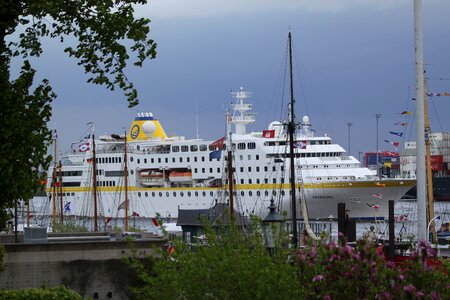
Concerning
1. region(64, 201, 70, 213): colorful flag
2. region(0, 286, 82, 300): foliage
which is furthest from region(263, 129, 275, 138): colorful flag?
region(0, 286, 82, 300): foliage

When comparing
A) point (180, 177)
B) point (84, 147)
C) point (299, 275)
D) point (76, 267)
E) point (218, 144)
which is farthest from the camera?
point (84, 147)

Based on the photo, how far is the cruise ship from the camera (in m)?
81.6

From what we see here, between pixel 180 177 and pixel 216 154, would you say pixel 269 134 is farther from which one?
pixel 180 177

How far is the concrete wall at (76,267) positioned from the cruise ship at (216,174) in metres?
57.0

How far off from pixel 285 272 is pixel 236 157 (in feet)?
237

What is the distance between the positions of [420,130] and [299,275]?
5524mm

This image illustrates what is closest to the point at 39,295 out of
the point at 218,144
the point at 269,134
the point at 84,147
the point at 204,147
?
the point at 269,134

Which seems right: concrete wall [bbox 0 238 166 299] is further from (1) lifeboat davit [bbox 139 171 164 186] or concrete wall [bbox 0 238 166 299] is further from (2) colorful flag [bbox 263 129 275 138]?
(1) lifeboat davit [bbox 139 171 164 186]

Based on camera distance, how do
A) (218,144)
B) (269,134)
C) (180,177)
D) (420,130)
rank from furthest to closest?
(180,177), (218,144), (269,134), (420,130)

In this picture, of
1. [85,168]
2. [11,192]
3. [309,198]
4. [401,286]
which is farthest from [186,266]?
[85,168]

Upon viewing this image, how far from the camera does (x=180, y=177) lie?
87562 mm

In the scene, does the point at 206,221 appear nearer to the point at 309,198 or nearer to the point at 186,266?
the point at 186,266

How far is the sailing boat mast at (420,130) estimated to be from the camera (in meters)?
17.2

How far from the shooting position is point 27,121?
15.4 metres
